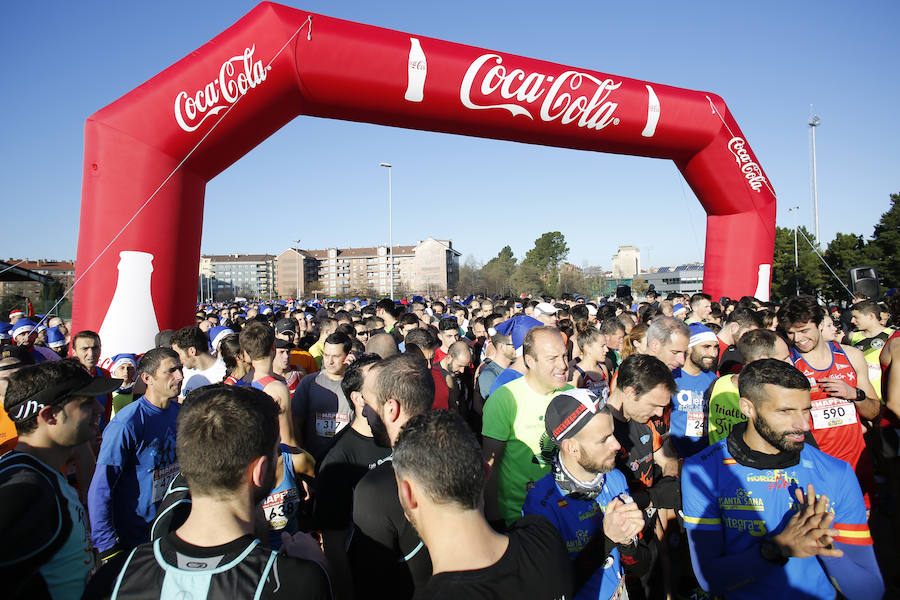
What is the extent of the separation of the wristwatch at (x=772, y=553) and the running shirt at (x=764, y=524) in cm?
5

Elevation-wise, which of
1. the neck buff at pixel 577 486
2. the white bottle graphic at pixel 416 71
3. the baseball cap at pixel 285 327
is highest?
the white bottle graphic at pixel 416 71

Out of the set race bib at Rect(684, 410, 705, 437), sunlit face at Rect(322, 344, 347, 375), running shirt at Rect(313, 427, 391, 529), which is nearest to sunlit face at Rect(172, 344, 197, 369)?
sunlit face at Rect(322, 344, 347, 375)

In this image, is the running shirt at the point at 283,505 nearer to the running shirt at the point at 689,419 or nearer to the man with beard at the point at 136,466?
the man with beard at the point at 136,466

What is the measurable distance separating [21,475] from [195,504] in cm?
82

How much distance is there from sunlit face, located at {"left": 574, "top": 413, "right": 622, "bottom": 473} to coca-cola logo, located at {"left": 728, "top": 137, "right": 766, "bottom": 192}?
32.7ft

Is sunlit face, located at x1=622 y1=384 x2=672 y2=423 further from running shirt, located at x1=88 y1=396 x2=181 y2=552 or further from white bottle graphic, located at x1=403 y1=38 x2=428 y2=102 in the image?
white bottle graphic, located at x1=403 y1=38 x2=428 y2=102

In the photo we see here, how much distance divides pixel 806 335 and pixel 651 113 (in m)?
6.34

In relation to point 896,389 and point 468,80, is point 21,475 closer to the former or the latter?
point 896,389

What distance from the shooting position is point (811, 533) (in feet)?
6.26

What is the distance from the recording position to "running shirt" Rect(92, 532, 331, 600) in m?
1.40

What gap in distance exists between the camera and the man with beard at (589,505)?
2115 millimetres

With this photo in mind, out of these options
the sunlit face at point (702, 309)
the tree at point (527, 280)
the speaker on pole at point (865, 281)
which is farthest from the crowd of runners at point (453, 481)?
the tree at point (527, 280)

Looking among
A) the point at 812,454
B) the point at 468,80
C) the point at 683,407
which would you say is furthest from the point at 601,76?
the point at 812,454

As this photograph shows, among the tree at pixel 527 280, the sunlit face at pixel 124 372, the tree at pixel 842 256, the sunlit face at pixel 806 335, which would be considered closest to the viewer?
the sunlit face at pixel 806 335
